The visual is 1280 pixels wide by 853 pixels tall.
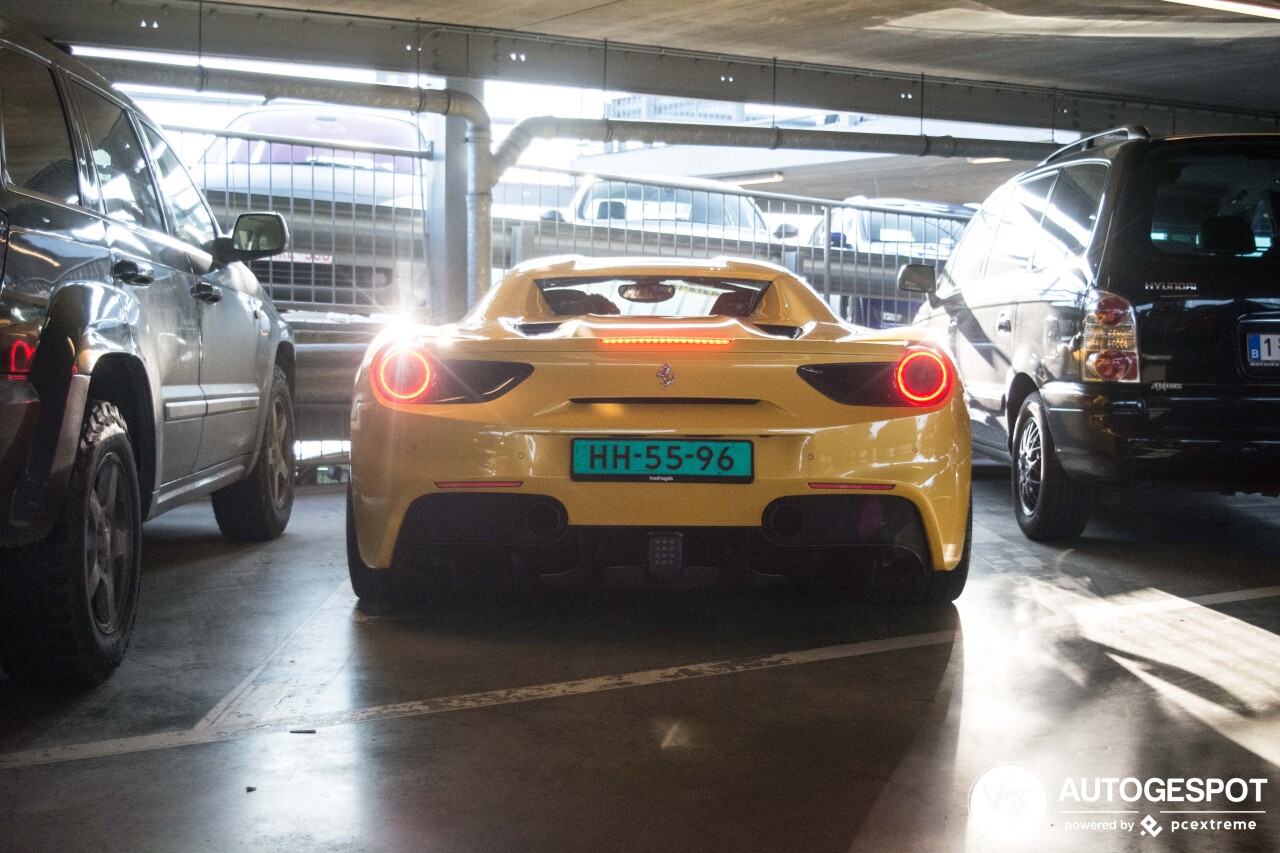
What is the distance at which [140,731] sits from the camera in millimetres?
3258

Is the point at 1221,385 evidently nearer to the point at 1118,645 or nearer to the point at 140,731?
the point at 1118,645

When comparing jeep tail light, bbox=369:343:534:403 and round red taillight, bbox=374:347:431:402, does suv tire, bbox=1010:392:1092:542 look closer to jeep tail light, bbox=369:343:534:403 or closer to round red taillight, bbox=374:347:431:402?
jeep tail light, bbox=369:343:534:403

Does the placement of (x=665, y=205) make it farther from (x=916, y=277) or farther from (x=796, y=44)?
(x=916, y=277)

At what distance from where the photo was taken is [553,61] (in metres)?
10.9

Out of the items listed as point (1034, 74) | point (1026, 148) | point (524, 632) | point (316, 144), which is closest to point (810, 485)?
point (524, 632)

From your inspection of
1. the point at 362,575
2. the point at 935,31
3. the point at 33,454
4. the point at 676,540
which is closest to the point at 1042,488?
the point at 676,540

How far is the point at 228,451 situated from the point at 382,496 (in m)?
1.55

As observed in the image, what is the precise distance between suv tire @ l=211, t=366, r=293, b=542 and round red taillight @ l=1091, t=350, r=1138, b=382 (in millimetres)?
3450

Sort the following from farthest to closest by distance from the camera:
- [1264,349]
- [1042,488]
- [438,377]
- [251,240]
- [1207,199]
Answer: [1042,488]
[1207,199]
[1264,349]
[251,240]
[438,377]

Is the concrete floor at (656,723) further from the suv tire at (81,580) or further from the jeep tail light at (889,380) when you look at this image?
the jeep tail light at (889,380)

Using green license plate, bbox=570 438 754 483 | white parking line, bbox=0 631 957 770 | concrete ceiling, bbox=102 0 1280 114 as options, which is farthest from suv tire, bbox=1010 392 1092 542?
concrete ceiling, bbox=102 0 1280 114

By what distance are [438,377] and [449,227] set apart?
22.4ft

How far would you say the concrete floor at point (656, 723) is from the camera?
2.64 metres

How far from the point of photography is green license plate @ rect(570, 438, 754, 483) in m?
3.90
